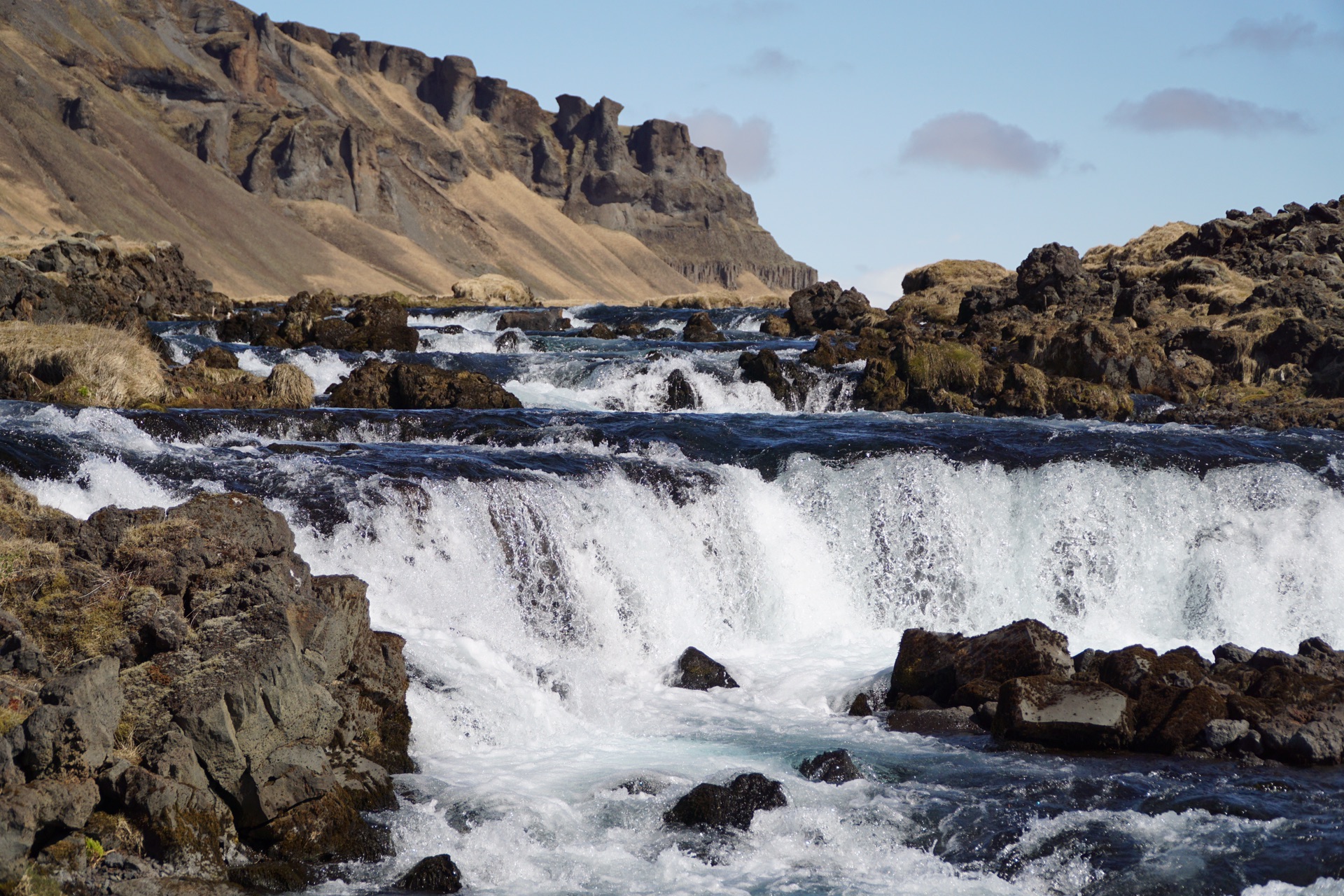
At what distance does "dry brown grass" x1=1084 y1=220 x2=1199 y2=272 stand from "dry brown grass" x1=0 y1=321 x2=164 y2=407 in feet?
149

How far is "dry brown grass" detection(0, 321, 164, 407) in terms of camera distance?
22.8m

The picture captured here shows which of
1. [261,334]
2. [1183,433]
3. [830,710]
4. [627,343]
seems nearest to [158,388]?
[261,334]

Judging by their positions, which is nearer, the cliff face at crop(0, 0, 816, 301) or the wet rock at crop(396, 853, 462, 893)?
the wet rock at crop(396, 853, 462, 893)

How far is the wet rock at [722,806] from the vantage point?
10344 millimetres

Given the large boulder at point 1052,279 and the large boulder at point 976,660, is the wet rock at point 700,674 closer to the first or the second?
the large boulder at point 976,660

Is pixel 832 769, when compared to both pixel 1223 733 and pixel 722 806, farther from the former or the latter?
pixel 1223 733

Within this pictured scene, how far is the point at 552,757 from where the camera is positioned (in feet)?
40.2

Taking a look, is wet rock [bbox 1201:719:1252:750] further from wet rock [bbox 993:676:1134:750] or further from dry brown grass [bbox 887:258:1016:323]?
dry brown grass [bbox 887:258:1016:323]

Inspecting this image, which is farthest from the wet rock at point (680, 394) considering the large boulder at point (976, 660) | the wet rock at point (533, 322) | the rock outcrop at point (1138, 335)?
the wet rock at point (533, 322)

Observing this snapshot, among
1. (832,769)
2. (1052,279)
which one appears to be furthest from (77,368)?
(1052,279)

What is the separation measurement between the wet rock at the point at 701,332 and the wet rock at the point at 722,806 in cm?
3924

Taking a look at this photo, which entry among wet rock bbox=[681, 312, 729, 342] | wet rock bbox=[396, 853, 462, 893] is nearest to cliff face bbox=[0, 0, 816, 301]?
wet rock bbox=[681, 312, 729, 342]

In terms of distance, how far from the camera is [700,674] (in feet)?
50.5

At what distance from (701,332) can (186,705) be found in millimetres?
42572
